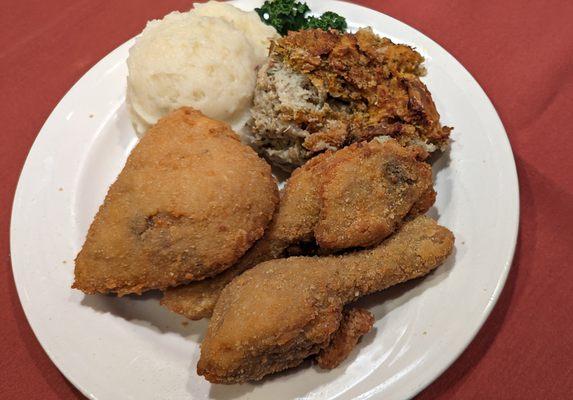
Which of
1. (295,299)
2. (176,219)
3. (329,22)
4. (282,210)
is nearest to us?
(295,299)

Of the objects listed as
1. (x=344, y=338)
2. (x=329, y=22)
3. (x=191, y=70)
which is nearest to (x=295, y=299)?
(x=344, y=338)

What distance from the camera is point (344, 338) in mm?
1666

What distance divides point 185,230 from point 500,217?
1.09 metres

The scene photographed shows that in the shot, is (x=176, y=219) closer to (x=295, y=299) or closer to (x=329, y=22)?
(x=295, y=299)

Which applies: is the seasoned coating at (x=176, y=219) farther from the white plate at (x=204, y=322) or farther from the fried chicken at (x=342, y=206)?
the white plate at (x=204, y=322)

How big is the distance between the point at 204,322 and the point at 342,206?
666 millimetres

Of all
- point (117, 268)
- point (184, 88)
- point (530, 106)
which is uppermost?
point (530, 106)

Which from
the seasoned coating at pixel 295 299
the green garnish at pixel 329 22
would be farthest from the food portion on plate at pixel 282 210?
the green garnish at pixel 329 22

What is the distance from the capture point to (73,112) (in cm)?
237

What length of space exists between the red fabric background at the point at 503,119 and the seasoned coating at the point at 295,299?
0.45 m

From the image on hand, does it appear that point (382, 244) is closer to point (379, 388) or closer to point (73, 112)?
point (379, 388)

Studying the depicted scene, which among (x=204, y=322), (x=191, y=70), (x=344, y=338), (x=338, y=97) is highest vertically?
(x=338, y=97)

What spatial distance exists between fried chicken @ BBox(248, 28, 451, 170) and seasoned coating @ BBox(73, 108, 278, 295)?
34 cm

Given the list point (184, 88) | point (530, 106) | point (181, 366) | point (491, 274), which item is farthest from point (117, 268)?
point (530, 106)
